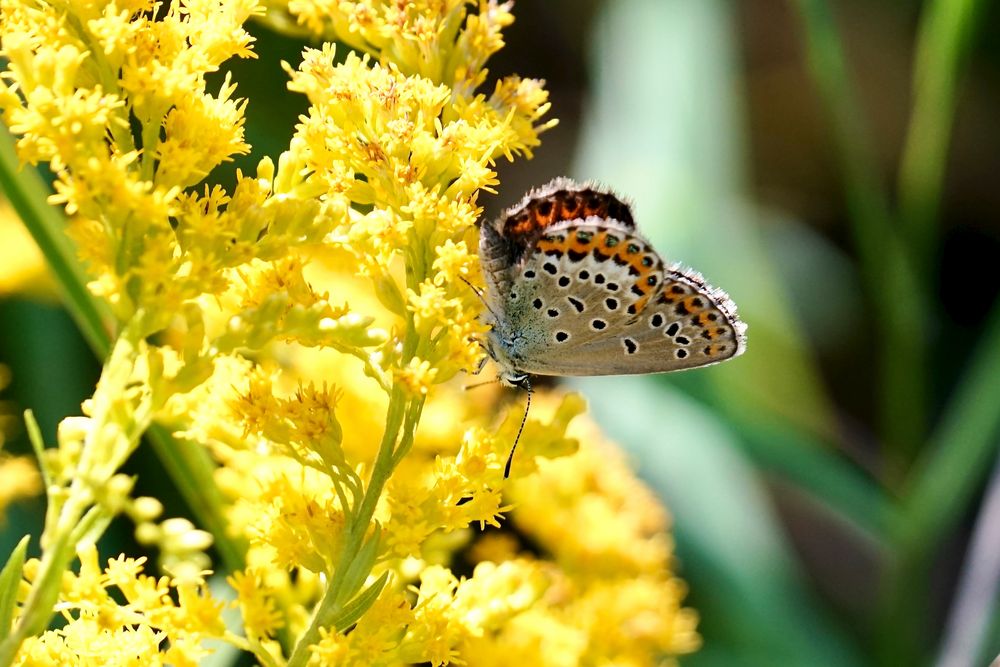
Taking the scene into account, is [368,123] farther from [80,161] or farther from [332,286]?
[332,286]

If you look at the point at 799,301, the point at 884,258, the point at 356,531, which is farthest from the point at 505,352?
the point at 799,301

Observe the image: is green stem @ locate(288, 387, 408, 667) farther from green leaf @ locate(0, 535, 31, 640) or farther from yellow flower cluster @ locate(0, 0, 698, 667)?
green leaf @ locate(0, 535, 31, 640)

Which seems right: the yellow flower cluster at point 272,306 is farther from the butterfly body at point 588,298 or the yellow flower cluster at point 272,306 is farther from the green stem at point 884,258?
the green stem at point 884,258

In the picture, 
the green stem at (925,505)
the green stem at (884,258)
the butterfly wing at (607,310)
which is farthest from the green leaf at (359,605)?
the green stem at (925,505)

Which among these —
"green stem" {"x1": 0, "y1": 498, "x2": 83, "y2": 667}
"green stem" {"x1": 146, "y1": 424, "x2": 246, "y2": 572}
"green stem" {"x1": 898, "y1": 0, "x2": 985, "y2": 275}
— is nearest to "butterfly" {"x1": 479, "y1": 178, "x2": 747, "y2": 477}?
"green stem" {"x1": 146, "y1": 424, "x2": 246, "y2": 572}

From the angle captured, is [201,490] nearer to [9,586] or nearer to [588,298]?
[9,586]
